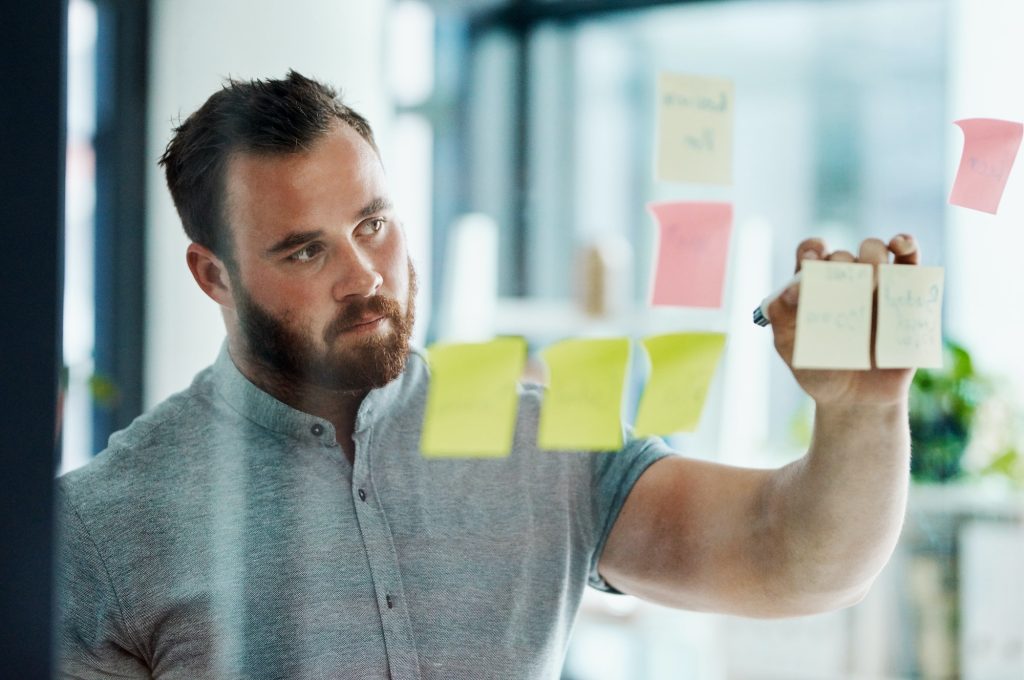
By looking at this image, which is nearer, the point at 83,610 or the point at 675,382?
the point at 83,610

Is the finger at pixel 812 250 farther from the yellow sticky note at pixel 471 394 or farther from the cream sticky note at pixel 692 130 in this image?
the yellow sticky note at pixel 471 394

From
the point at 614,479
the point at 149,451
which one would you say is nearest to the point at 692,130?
the point at 614,479

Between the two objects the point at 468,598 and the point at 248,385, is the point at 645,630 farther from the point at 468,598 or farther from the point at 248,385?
the point at 248,385

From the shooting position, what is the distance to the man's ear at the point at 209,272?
24.1 inches

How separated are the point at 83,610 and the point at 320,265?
0.26 m

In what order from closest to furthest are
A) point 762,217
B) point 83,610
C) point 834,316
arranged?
point 83,610 → point 834,316 → point 762,217

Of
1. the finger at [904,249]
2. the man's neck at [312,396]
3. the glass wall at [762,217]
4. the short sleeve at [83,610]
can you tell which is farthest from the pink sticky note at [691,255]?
the short sleeve at [83,610]

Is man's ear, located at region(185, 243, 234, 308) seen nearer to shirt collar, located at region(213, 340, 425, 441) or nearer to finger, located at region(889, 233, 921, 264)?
shirt collar, located at region(213, 340, 425, 441)

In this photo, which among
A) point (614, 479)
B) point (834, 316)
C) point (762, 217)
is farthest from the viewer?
point (762, 217)

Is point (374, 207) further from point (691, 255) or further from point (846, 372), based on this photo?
point (846, 372)

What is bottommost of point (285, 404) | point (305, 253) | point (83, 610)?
point (83, 610)

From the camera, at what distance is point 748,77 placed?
1.17 m

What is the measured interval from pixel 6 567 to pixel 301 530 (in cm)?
19

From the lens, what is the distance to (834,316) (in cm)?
68
